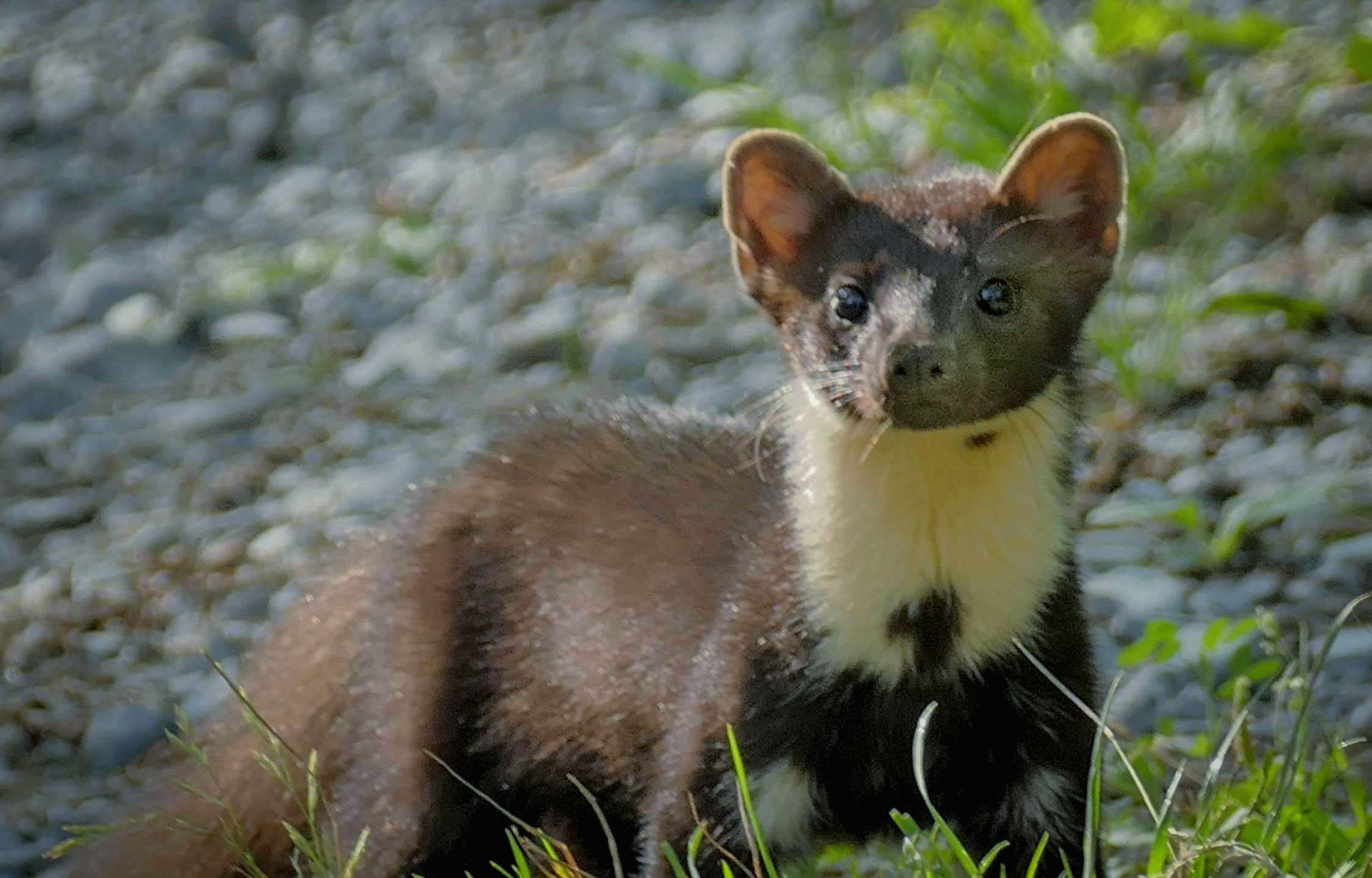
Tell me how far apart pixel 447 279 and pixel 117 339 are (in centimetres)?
114

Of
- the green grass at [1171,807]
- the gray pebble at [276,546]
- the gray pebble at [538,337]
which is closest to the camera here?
the green grass at [1171,807]

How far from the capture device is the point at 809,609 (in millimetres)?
3672

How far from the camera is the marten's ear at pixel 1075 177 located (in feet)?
11.8

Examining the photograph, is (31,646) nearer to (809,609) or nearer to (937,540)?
(809,609)

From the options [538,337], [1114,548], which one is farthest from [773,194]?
[538,337]

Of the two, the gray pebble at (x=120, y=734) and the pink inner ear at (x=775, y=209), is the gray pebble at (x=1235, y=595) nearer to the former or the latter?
the pink inner ear at (x=775, y=209)

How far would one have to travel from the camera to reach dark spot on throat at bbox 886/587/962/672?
3.59 meters

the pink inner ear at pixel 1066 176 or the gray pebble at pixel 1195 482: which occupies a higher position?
the pink inner ear at pixel 1066 176

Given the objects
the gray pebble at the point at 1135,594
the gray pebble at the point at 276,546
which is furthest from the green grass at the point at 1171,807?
the gray pebble at the point at 276,546

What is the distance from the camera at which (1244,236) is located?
20.7 feet

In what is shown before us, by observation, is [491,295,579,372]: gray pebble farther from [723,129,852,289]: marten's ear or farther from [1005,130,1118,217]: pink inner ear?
[1005,130,1118,217]: pink inner ear

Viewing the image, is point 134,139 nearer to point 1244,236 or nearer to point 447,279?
point 447,279

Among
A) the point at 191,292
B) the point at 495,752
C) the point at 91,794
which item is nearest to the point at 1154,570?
the point at 495,752

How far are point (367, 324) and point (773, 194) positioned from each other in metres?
3.32
